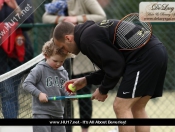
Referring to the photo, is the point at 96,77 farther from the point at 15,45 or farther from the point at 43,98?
the point at 15,45

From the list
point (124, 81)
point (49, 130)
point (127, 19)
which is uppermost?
point (127, 19)

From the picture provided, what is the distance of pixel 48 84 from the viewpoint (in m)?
5.96

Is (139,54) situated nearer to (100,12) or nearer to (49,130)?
(49,130)

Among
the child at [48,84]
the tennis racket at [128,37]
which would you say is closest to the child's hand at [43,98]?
the child at [48,84]

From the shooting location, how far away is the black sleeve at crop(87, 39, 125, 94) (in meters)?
5.23

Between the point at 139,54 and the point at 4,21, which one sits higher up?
the point at 4,21

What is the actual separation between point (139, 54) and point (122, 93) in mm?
393

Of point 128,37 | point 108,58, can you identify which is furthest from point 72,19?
point 108,58

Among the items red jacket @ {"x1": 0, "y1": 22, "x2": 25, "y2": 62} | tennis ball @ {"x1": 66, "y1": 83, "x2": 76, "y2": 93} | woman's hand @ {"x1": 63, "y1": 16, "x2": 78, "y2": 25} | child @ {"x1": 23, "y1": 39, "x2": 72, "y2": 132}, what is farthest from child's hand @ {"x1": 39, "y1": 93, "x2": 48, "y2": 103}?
woman's hand @ {"x1": 63, "y1": 16, "x2": 78, "y2": 25}

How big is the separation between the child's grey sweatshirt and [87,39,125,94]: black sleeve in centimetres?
77

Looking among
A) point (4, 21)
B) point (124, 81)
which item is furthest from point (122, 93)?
point (4, 21)

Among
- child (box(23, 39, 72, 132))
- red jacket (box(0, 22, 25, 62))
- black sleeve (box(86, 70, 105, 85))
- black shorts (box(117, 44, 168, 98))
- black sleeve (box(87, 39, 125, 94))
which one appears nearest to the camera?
black sleeve (box(87, 39, 125, 94))

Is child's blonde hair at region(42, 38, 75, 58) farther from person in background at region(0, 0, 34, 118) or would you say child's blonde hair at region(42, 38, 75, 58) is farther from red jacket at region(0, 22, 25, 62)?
red jacket at region(0, 22, 25, 62)

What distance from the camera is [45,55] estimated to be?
602 centimetres
